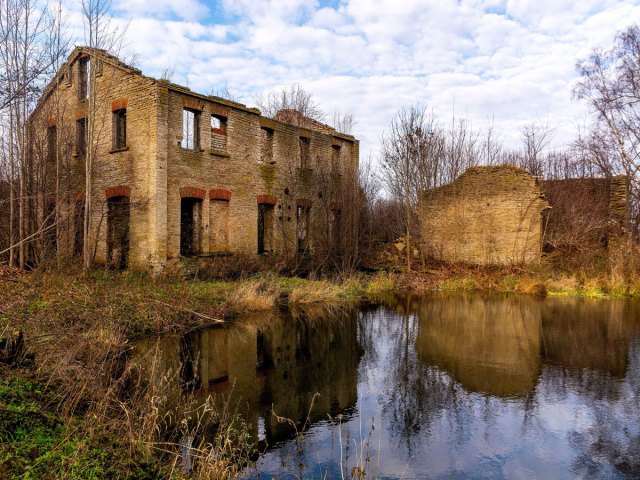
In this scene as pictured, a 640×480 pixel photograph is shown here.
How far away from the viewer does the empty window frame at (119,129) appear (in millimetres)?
16531

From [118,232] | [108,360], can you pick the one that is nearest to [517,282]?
[118,232]

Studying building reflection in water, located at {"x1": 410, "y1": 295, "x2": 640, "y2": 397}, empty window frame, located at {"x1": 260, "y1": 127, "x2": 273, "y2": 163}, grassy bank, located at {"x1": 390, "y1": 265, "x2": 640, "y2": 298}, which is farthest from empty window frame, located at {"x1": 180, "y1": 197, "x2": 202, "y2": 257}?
building reflection in water, located at {"x1": 410, "y1": 295, "x2": 640, "y2": 397}

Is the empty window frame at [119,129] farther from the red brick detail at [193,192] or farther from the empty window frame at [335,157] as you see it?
the empty window frame at [335,157]

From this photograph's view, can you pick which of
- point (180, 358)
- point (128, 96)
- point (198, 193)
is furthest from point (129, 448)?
point (128, 96)

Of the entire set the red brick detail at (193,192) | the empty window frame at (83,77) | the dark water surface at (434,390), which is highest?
the empty window frame at (83,77)

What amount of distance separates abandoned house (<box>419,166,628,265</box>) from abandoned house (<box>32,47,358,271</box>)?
6.82 metres

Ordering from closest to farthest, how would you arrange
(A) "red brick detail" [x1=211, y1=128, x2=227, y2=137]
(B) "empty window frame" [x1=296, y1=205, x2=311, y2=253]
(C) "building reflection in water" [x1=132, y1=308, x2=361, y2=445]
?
(C) "building reflection in water" [x1=132, y1=308, x2=361, y2=445] → (A) "red brick detail" [x1=211, y1=128, x2=227, y2=137] → (B) "empty window frame" [x1=296, y1=205, x2=311, y2=253]

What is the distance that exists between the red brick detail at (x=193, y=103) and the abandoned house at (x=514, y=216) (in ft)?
39.8

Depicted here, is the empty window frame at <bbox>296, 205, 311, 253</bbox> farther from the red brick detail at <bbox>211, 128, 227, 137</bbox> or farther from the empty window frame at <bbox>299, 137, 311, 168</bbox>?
the red brick detail at <bbox>211, 128, 227, 137</bbox>

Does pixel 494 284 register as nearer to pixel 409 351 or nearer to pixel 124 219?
pixel 409 351

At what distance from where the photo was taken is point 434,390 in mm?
6398

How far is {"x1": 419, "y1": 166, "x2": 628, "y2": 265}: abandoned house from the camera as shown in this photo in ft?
68.6

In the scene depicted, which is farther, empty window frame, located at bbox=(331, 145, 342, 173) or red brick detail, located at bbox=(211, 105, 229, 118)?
empty window frame, located at bbox=(331, 145, 342, 173)

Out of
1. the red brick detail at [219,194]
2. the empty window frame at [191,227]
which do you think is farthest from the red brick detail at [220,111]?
the empty window frame at [191,227]
